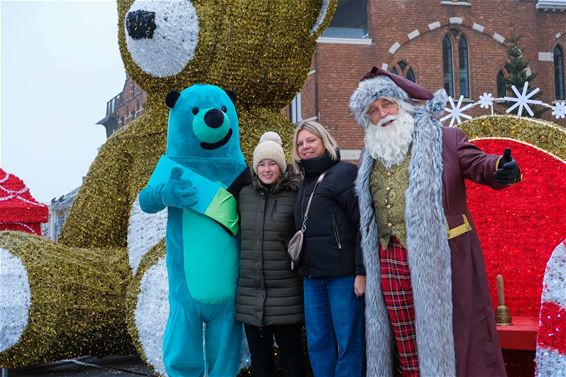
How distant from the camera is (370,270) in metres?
2.98

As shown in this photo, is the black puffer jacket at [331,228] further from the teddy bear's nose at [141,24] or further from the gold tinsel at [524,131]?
the teddy bear's nose at [141,24]

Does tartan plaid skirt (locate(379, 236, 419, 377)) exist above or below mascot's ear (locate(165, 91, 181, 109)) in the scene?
below

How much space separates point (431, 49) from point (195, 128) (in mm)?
15468

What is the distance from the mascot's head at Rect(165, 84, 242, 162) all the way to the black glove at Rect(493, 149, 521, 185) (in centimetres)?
139

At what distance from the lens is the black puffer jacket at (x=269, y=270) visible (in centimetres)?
323

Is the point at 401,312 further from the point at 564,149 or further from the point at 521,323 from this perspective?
the point at 564,149

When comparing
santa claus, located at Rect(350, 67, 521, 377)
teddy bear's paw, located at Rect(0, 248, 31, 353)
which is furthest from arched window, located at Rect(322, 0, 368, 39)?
santa claus, located at Rect(350, 67, 521, 377)

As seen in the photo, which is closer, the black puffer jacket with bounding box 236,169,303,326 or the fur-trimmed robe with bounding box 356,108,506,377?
the fur-trimmed robe with bounding box 356,108,506,377

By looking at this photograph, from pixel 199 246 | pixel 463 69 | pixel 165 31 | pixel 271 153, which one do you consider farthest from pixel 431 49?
pixel 199 246

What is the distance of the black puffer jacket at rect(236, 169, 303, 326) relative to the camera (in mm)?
3230

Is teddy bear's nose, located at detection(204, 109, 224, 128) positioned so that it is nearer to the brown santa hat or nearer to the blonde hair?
the blonde hair

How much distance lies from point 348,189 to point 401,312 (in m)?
0.58

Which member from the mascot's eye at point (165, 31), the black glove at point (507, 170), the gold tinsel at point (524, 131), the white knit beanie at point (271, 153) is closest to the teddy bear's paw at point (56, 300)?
the mascot's eye at point (165, 31)

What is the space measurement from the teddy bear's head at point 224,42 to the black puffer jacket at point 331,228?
128 centimetres
